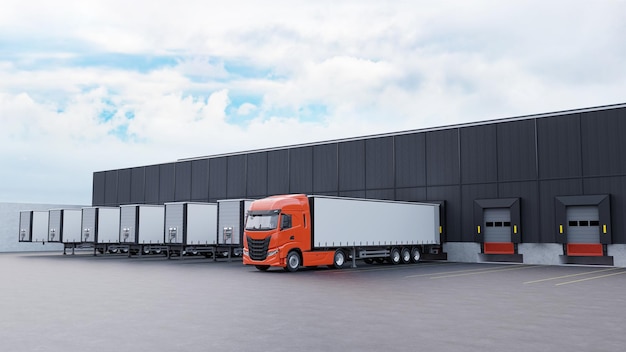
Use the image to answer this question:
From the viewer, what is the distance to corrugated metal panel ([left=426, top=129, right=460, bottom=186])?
116 ft

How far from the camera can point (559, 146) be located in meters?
31.8

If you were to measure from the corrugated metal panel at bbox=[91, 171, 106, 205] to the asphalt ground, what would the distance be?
39.7 metres

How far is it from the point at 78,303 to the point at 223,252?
20722mm

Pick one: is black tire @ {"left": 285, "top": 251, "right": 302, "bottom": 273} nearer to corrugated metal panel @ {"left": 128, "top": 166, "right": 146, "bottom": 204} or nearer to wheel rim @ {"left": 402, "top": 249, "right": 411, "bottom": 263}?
wheel rim @ {"left": 402, "top": 249, "right": 411, "bottom": 263}

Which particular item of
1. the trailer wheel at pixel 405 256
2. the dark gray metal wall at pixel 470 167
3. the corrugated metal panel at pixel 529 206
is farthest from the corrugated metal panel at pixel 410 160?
the trailer wheel at pixel 405 256

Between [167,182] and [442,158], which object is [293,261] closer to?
[442,158]

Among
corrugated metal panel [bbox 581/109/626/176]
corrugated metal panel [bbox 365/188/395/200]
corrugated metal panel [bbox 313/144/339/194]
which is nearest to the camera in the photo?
corrugated metal panel [bbox 581/109/626/176]

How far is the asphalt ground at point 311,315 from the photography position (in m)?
9.20

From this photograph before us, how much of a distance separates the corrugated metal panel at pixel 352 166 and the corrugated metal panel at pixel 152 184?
774 inches

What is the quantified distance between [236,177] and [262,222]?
70.0ft

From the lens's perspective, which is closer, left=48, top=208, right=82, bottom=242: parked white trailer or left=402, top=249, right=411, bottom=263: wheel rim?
left=402, top=249, right=411, bottom=263: wheel rim

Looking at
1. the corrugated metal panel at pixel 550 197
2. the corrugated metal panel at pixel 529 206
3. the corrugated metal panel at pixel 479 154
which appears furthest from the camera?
the corrugated metal panel at pixel 479 154

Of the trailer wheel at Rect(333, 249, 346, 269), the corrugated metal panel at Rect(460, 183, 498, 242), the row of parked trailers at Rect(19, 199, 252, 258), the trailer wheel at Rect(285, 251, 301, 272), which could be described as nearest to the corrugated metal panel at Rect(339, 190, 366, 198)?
the corrugated metal panel at Rect(460, 183, 498, 242)

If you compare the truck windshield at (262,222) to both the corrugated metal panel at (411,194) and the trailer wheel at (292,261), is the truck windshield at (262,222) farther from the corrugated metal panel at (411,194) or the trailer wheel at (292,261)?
the corrugated metal panel at (411,194)
